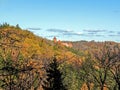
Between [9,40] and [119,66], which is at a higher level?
[9,40]

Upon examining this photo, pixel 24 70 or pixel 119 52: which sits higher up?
pixel 24 70

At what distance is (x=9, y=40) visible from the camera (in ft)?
17.9

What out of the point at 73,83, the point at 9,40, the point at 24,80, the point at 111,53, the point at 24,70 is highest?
the point at 9,40

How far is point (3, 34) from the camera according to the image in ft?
19.1

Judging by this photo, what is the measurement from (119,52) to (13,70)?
46.5 m

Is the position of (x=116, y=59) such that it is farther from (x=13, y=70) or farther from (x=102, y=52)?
(x=13, y=70)

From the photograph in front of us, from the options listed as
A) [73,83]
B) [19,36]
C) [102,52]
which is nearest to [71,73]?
[73,83]

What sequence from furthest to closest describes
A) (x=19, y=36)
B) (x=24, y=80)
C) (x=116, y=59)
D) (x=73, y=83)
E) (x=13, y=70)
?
(x=73, y=83) → (x=116, y=59) → (x=24, y=80) → (x=19, y=36) → (x=13, y=70)

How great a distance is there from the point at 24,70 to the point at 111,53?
152 ft

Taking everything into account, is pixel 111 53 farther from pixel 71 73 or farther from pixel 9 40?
pixel 71 73

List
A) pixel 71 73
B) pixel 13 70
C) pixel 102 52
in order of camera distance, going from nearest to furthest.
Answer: pixel 13 70 → pixel 102 52 → pixel 71 73

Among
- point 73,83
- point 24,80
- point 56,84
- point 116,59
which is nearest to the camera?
point 56,84

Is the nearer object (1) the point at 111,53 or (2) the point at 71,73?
(1) the point at 111,53

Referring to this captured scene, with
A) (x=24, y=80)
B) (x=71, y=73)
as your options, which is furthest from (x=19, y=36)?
(x=71, y=73)
